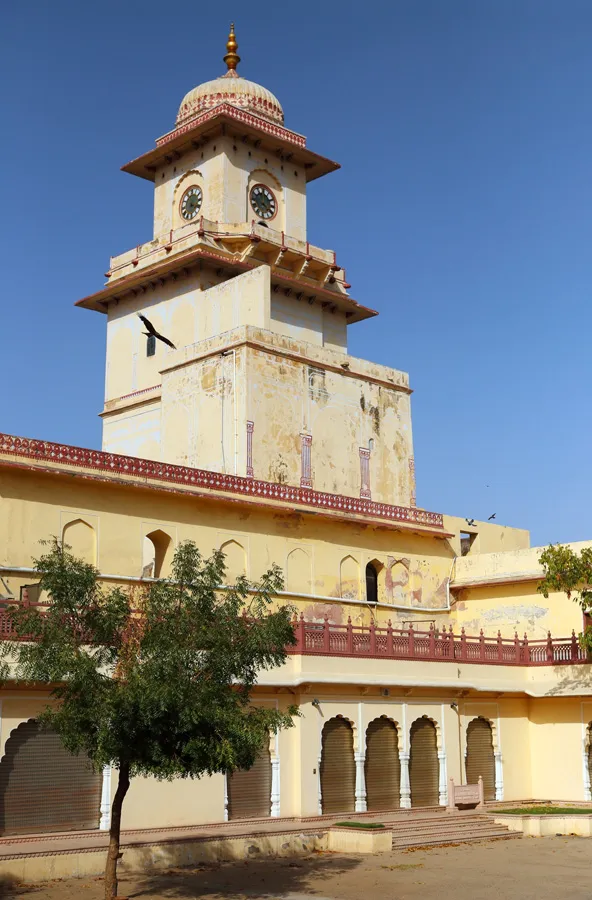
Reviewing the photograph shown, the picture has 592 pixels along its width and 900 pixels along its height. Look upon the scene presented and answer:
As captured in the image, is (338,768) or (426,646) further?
(426,646)

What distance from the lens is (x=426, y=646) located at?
24.4 metres

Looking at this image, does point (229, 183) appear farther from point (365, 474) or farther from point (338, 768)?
point (338, 768)

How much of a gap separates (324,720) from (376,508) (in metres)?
8.31

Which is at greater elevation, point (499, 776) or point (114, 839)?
point (499, 776)

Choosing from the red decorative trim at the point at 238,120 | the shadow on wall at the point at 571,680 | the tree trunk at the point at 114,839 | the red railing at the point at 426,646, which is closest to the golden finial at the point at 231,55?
the red decorative trim at the point at 238,120

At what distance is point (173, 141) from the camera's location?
3588 cm

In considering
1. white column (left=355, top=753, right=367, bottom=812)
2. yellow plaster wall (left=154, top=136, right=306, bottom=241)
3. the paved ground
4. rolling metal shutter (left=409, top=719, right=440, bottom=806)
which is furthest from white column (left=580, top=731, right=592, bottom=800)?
yellow plaster wall (left=154, top=136, right=306, bottom=241)

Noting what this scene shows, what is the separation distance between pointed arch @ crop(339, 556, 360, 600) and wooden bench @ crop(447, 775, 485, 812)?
558 centimetres

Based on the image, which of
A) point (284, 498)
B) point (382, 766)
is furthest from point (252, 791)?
point (284, 498)

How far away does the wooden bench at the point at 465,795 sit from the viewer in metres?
23.8

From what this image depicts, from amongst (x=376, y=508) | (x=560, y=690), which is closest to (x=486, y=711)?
(x=560, y=690)

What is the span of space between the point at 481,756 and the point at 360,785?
4.64m

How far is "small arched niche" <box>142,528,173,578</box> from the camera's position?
24.0 m

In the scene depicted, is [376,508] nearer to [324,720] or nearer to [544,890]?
[324,720]
